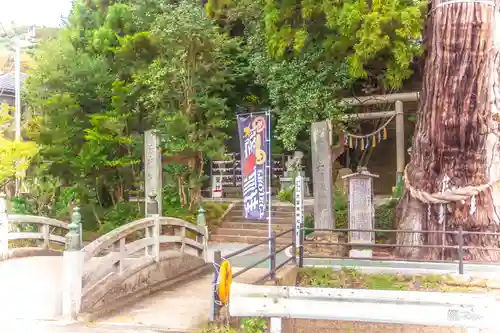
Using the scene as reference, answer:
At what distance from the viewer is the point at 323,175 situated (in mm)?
13758

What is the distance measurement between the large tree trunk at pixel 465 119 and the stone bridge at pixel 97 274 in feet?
19.6

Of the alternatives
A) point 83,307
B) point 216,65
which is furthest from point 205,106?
point 83,307

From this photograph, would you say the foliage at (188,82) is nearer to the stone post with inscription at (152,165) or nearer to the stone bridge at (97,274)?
the stone post with inscription at (152,165)

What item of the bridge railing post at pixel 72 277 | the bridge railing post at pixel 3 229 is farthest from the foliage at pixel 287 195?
the bridge railing post at pixel 72 277

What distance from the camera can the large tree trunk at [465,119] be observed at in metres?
10.5

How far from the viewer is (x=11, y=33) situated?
20.5 meters

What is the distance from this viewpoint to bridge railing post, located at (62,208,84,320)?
6754mm

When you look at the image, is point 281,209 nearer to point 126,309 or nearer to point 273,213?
point 273,213

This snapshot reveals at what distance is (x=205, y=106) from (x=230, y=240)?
4937 mm

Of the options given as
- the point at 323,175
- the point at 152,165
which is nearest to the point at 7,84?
the point at 152,165

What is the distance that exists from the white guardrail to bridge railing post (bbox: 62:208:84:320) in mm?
2977

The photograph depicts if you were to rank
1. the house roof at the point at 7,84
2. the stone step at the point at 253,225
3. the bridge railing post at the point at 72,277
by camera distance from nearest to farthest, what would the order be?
1. the bridge railing post at the point at 72,277
2. the stone step at the point at 253,225
3. the house roof at the point at 7,84

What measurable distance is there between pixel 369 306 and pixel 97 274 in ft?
15.5

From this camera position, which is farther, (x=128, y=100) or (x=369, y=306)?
(x=128, y=100)
